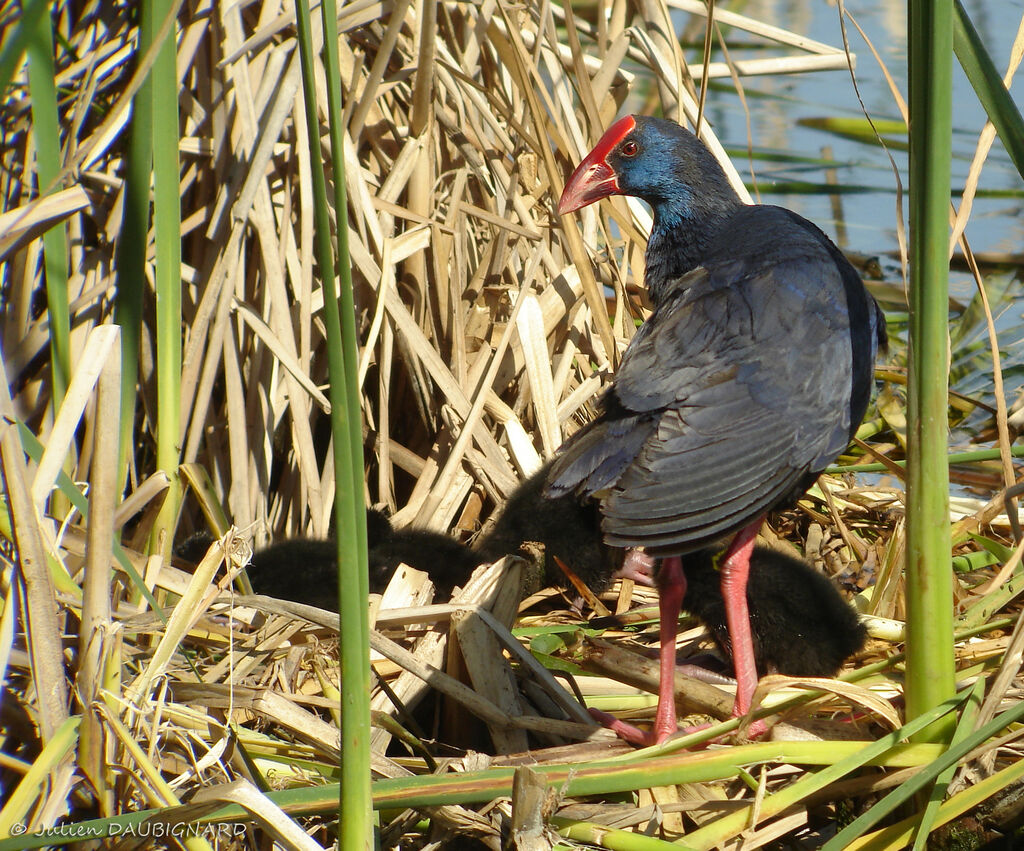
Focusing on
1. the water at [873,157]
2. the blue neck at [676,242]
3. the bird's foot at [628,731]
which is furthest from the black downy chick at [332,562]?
the water at [873,157]

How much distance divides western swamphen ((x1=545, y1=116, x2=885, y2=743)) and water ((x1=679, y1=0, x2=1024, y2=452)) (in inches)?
53.7

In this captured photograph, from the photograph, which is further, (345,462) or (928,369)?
(928,369)

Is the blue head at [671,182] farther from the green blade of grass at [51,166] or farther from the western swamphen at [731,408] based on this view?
the green blade of grass at [51,166]

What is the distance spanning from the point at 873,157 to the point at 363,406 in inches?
125

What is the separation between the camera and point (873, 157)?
4734 mm

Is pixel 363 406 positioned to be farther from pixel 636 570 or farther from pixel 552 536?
pixel 636 570

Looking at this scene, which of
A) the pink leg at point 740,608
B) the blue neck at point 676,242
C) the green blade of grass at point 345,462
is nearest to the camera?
the green blade of grass at point 345,462

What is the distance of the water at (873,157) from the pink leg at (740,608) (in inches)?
56.4

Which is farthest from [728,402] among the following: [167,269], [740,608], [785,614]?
[167,269]

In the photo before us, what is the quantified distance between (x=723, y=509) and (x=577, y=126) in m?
1.28

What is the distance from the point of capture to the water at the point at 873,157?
3.53m

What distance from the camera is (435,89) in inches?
100

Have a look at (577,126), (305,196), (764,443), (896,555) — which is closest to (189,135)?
(305,196)

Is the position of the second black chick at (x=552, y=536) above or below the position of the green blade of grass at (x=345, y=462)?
below
